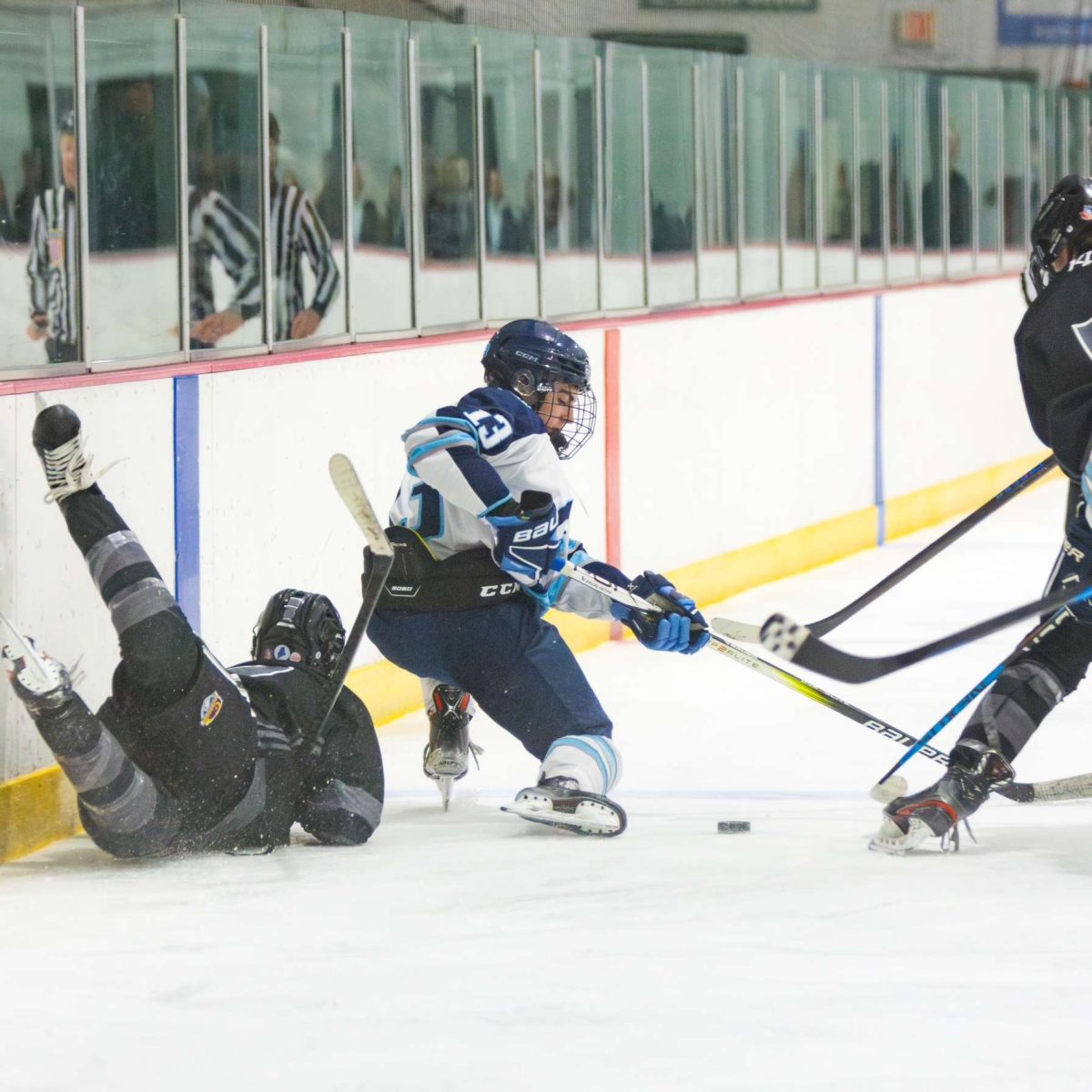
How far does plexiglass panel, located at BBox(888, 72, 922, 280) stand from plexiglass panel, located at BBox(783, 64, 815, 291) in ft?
2.62

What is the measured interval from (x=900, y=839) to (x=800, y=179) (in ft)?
16.1

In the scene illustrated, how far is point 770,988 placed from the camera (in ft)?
9.32

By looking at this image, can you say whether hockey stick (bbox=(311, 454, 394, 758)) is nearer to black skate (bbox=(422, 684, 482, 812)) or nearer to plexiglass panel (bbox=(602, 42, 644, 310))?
black skate (bbox=(422, 684, 482, 812))

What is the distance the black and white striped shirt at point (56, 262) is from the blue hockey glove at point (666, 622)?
1.30 meters

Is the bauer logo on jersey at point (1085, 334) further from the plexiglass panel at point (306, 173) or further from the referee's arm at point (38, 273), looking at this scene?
the plexiglass panel at point (306, 173)

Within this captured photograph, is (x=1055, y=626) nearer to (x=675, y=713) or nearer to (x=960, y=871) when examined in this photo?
(x=960, y=871)

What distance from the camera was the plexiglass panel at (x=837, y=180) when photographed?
27.3 feet

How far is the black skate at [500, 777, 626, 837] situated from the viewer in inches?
147

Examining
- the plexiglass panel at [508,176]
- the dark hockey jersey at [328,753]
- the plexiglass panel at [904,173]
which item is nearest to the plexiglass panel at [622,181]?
the plexiglass panel at [508,176]

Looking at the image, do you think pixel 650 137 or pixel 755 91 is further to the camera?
pixel 755 91

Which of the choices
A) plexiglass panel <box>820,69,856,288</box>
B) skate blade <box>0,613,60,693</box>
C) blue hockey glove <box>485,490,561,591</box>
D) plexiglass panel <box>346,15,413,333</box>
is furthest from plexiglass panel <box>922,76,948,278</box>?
skate blade <box>0,613,60,693</box>

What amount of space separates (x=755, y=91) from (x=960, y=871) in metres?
4.76

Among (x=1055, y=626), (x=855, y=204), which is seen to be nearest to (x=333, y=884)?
(x=1055, y=626)

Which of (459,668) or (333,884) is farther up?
(459,668)
